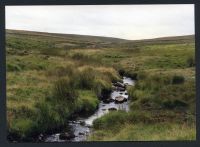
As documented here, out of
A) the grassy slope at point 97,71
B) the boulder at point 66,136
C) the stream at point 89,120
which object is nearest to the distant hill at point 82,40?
the grassy slope at point 97,71

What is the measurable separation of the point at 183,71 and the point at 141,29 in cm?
154

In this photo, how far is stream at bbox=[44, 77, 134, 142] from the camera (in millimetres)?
13437

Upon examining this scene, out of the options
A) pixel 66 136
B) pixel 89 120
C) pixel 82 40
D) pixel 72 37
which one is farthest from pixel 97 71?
pixel 66 136

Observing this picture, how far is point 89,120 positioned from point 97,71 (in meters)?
1.34

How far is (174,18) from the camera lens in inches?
543

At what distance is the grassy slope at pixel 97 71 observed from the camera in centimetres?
1352

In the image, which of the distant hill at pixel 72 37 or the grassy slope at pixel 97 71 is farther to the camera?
the distant hill at pixel 72 37

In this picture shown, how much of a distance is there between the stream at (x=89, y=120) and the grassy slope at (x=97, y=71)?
7.8 inches

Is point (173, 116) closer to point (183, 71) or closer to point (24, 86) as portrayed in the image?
point (183, 71)

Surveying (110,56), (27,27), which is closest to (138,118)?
(110,56)

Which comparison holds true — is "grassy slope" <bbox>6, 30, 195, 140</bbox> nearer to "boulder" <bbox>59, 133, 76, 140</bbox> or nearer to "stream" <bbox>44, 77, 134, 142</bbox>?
"stream" <bbox>44, 77, 134, 142</bbox>

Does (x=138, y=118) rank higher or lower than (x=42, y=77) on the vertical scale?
lower

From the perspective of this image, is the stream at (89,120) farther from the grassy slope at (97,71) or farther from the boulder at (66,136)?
the grassy slope at (97,71)

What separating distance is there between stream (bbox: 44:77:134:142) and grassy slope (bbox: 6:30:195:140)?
7.8 inches
